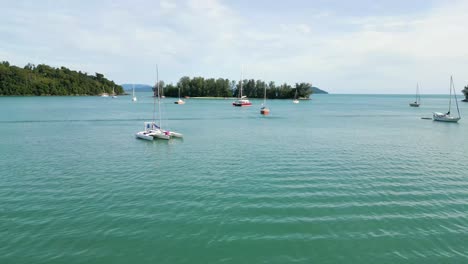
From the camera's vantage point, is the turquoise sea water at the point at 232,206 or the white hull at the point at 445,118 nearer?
the turquoise sea water at the point at 232,206

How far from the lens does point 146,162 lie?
31.7 metres

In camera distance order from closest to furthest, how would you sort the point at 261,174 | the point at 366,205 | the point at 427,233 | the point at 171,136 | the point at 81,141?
the point at 427,233
the point at 366,205
the point at 261,174
the point at 81,141
the point at 171,136

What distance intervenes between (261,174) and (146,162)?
40.1ft

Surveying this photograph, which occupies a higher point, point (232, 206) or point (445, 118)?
point (445, 118)

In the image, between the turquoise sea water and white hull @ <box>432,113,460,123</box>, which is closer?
the turquoise sea water

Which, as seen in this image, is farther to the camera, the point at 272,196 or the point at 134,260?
the point at 272,196

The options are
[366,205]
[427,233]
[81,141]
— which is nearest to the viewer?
[427,233]

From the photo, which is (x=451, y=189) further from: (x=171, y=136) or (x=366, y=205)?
(x=171, y=136)

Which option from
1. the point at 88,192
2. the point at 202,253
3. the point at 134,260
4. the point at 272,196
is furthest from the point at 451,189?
the point at 88,192

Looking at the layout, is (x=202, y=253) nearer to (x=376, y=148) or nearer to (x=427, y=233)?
(x=427, y=233)

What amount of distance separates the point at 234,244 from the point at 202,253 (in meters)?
1.63

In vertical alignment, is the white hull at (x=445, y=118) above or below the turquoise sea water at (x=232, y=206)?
above

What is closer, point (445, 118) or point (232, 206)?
point (232, 206)

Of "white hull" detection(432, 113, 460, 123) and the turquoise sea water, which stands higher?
"white hull" detection(432, 113, 460, 123)
